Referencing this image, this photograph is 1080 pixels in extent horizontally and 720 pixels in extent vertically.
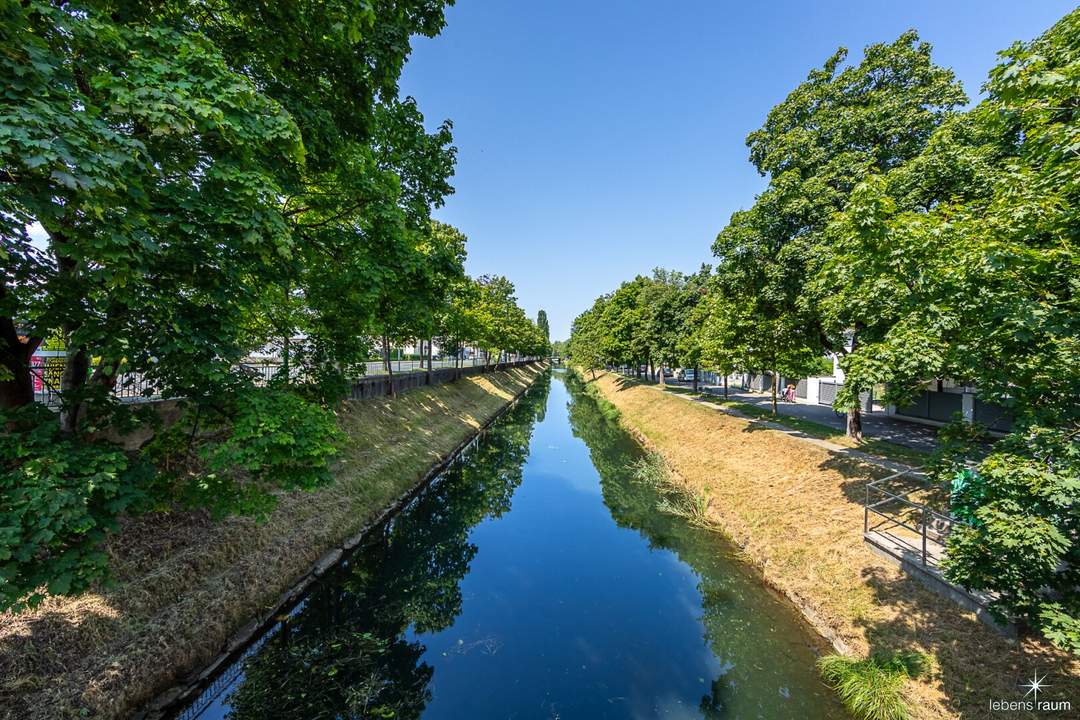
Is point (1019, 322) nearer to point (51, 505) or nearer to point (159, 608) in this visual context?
point (51, 505)

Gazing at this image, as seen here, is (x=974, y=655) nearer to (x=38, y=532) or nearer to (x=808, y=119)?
(x=38, y=532)

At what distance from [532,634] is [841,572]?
7268 millimetres

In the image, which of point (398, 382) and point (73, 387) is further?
point (398, 382)

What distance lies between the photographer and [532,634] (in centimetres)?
955

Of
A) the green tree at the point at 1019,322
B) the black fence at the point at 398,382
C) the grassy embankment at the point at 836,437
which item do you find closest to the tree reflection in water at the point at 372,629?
the black fence at the point at 398,382

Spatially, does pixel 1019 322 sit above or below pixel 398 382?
above

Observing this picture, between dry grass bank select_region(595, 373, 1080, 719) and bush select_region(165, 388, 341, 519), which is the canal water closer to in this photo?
dry grass bank select_region(595, 373, 1080, 719)

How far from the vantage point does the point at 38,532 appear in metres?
4.07

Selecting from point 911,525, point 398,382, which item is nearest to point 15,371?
point 911,525

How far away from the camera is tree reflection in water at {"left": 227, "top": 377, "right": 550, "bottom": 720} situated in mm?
7219

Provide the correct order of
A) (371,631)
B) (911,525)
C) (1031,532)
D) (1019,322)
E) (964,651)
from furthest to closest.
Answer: (911,525) < (371,631) < (964,651) < (1019,322) < (1031,532)

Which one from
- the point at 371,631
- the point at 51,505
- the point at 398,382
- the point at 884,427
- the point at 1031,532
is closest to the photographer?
the point at 51,505

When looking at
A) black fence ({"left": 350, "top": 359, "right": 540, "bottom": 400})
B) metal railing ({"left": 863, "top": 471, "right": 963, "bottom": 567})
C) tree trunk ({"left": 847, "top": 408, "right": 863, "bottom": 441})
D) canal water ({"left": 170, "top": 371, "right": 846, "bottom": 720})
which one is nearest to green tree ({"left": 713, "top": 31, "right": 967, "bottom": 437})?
tree trunk ({"left": 847, "top": 408, "right": 863, "bottom": 441})

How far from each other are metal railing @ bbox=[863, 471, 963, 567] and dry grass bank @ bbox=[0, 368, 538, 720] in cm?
1372
